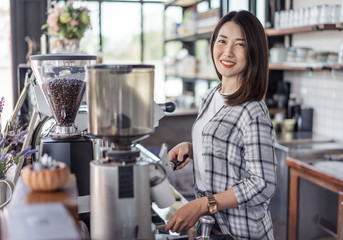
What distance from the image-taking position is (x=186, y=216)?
4.57 feet

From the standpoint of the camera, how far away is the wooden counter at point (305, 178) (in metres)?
2.96

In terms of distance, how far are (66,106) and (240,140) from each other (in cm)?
63

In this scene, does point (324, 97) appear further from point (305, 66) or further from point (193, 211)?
point (193, 211)

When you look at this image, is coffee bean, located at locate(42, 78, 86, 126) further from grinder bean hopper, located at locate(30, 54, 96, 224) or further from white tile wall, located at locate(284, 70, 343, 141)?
white tile wall, located at locate(284, 70, 343, 141)

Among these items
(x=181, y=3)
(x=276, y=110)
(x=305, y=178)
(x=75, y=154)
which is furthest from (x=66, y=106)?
(x=181, y=3)

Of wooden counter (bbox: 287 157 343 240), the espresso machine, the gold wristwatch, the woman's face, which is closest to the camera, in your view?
the espresso machine

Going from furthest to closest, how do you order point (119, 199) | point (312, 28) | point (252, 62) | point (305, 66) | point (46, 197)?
point (305, 66) → point (312, 28) → point (252, 62) → point (119, 199) → point (46, 197)

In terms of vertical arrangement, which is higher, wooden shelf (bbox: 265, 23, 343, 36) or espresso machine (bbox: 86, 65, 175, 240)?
wooden shelf (bbox: 265, 23, 343, 36)

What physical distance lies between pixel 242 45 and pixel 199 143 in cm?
43

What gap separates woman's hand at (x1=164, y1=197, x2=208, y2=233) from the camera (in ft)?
4.49

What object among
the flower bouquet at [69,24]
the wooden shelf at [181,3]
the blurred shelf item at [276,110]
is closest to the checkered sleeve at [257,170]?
the flower bouquet at [69,24]

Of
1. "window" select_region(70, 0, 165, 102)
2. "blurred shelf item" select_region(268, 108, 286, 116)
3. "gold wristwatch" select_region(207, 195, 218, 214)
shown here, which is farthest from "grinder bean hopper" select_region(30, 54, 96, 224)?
"window" select_region(70, 0, 165, 102)

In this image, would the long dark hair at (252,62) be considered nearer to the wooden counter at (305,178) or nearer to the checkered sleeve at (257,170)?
the checkered sleeve at (257,170)

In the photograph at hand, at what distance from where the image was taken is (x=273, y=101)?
485 centimetres
